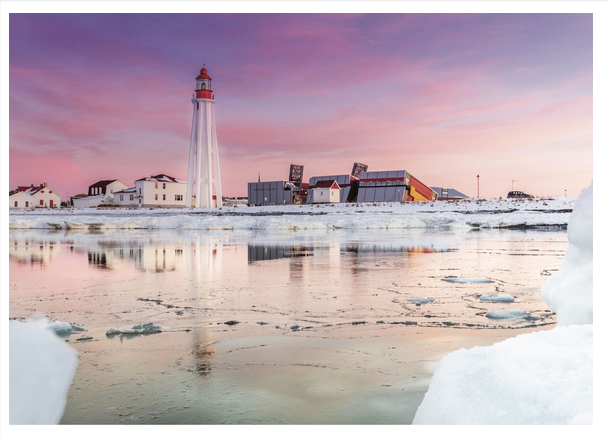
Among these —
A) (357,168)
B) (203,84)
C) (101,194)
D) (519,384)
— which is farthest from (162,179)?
(519,384)

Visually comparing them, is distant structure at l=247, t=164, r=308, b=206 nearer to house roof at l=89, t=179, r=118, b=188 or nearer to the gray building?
the gray building

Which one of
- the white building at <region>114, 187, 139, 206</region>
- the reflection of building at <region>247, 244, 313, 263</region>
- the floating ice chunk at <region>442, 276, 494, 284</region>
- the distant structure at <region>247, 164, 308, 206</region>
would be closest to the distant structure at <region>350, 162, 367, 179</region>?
the distant structure at <region>247, 164, 308, 206</region>

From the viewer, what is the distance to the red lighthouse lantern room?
4953 cm

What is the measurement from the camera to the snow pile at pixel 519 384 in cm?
211

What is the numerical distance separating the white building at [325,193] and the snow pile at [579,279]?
49057 millimetres

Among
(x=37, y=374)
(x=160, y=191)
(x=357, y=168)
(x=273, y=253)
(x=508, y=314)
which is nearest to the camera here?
(x=37, y=374)

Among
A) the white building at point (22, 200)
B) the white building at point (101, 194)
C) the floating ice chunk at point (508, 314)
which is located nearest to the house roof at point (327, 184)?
Result: the white building at point (101, 194)

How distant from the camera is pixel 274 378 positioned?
2.93m

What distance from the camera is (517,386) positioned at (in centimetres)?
220

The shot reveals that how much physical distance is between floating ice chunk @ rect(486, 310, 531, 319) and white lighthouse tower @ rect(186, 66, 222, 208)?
46.0 m

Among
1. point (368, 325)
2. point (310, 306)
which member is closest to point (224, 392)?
point (368, 325)

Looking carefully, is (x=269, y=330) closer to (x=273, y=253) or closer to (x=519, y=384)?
(x=519, y=384)

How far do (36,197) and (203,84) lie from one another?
29879 mm

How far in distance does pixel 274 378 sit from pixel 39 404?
142 cm
